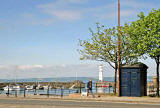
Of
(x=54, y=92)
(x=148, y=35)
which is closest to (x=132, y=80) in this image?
(x=148, y=35)

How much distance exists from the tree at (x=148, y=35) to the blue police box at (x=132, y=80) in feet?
5.66

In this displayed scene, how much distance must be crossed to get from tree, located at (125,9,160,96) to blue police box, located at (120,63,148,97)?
1.73 m

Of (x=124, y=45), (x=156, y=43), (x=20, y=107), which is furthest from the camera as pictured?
(x=124, y=45)

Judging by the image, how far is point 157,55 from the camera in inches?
1171

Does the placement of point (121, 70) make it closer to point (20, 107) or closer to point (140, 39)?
point (140, 39)

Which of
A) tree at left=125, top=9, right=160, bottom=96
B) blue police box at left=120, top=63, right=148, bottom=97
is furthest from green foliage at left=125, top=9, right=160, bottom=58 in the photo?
blue police box at left=120, top=63, right=148, bottom=97

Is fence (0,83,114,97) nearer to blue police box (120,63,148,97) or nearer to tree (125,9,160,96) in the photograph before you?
blue police box (120,63,148,97)

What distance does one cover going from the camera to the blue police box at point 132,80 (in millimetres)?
→ 29156

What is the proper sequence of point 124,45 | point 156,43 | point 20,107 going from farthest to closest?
point 124,45
point 156,43
point 20,107

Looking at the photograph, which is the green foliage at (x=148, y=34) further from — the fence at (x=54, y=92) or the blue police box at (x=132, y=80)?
the fence at (x=54, y=92)

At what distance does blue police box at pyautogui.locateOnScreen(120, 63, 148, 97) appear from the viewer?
29.2 meters

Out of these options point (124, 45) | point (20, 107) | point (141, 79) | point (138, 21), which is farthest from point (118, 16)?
point (20, 107)

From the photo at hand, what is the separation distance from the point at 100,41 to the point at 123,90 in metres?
7.52

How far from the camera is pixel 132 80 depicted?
2933 centimetres
